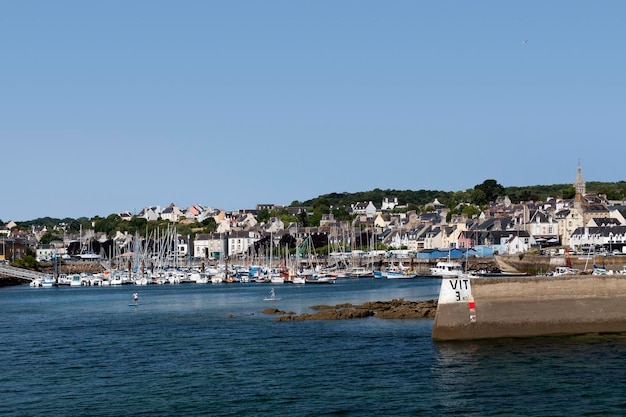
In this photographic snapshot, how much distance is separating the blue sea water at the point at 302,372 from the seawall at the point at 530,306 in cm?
74

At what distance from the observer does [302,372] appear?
3428cm

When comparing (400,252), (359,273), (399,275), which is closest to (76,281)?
(359,273)

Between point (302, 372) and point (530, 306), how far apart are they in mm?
10806

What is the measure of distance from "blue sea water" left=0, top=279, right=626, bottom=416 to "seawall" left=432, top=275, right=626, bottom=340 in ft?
2.42

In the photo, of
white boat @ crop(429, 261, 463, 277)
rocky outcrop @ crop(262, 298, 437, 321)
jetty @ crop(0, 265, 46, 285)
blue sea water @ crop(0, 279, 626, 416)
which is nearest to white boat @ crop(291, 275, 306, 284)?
white boat @ crop(429, 261, 463, 277)

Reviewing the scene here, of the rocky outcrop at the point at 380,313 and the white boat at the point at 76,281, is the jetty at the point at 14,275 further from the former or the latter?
the rocky outcrop at the point at 380,313

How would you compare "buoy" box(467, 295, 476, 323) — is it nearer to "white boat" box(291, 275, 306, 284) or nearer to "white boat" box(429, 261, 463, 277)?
"white boat" box(429, 261, 463, 277)

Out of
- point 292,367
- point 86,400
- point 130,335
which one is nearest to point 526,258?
point 130,335

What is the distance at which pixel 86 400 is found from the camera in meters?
30.1

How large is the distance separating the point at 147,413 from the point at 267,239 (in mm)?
149609

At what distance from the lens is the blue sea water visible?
1106 inches

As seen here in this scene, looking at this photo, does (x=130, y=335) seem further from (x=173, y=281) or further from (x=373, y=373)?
(x=173, y=281)

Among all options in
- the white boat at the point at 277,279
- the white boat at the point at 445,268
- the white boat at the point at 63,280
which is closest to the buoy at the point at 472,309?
the white boat at the point at 445,268

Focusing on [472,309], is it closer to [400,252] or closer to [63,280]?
[63,280]
